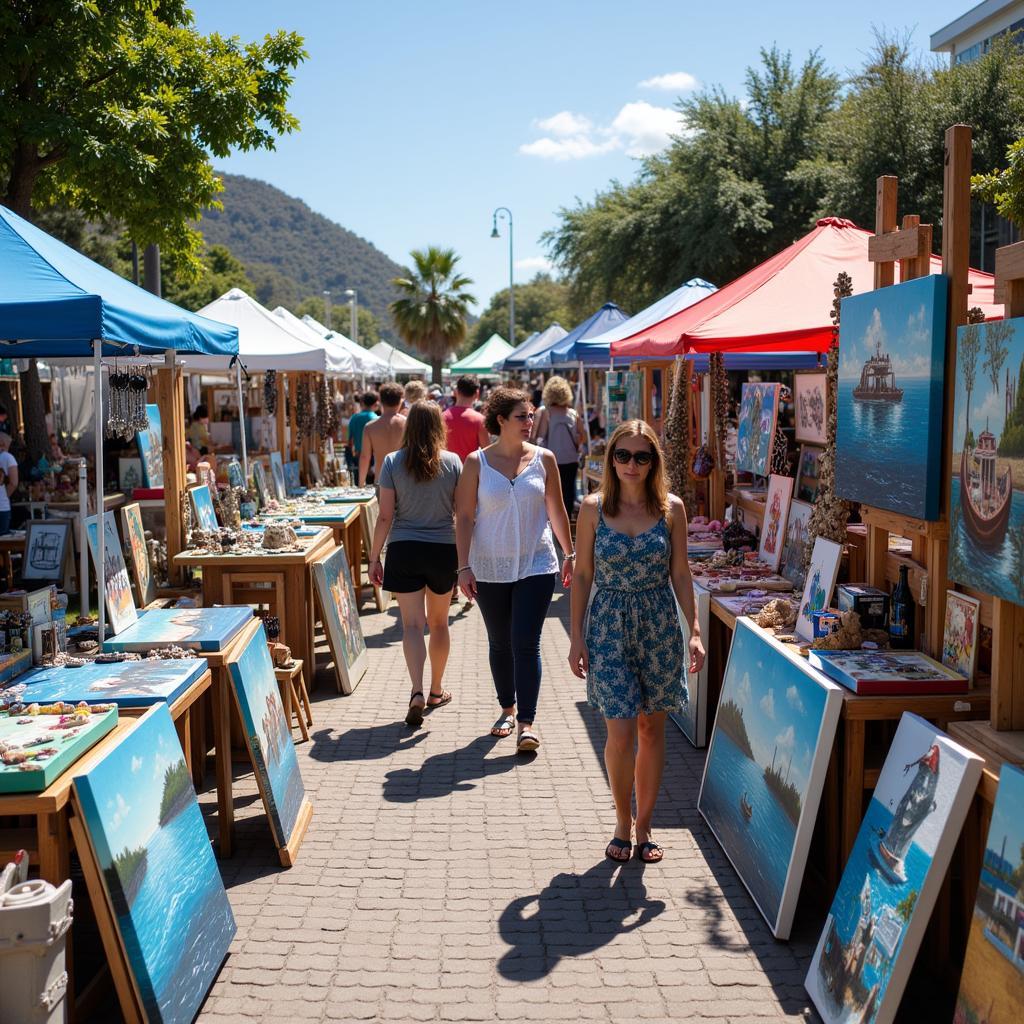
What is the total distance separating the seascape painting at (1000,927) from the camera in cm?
267

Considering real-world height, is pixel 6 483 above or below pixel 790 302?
below

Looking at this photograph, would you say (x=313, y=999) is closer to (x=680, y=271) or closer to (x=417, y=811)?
(x=417, y=811)

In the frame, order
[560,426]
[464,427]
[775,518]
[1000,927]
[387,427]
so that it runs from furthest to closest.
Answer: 1. [560,426]
2. [464,427]
3. [387,427]
4. [775,518]
5. [1000,927]

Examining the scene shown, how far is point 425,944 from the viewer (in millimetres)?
3932

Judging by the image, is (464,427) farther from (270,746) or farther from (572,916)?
(572,916)

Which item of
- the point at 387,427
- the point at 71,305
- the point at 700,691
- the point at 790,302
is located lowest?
the point at 700,691

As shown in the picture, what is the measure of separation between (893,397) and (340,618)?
430 centimetres

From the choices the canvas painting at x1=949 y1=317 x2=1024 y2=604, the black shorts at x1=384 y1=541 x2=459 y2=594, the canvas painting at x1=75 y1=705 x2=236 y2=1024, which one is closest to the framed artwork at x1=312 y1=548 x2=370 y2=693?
the black shorts at x1=384 y1=541 x2=459 y2=594

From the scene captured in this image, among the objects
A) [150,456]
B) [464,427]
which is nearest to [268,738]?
[464,427]

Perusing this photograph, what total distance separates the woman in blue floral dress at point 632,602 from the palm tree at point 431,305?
4867 cm

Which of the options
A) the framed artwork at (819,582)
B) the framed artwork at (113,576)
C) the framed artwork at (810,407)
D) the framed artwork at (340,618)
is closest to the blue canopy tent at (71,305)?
the framed artwork at (113,576)

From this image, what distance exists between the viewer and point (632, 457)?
4.34m

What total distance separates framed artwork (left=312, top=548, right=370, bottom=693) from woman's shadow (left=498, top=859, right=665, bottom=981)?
3125 millimetres

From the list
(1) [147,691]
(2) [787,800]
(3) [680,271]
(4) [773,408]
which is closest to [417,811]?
(1) [147,691]
